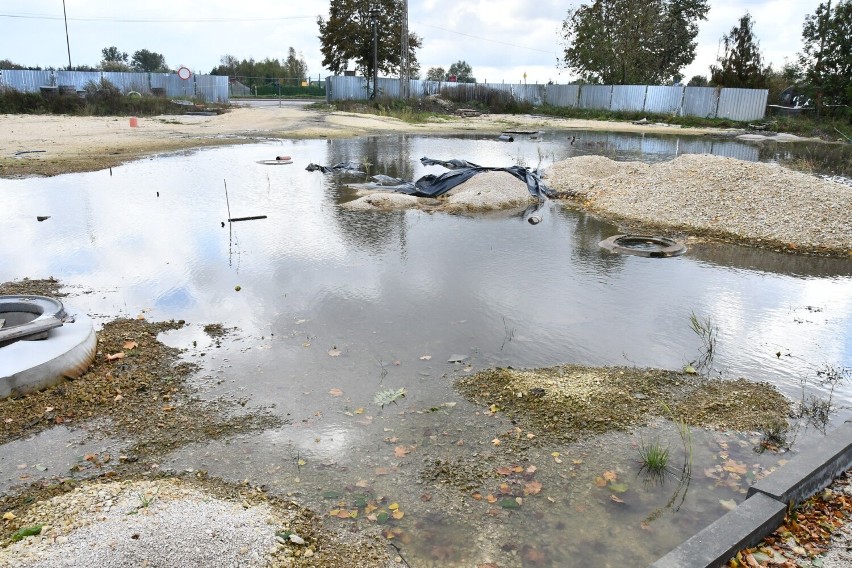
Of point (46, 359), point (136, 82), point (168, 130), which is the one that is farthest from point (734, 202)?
point (136, 82)

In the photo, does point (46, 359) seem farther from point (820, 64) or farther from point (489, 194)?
point (820, 64)

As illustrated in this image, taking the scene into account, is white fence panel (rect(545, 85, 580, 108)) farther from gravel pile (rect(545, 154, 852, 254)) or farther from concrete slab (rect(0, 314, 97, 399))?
concrete slab (rect(0, 314, 97, 399))

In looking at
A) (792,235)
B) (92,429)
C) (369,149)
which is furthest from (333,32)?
(92,429)

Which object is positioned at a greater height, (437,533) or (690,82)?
(690,82)

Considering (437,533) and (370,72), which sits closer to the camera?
(437,533)

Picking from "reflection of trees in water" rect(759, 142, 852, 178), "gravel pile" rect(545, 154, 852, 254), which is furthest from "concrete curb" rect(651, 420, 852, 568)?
"reflection of trees in water" rect(759, 142, 852, 178)

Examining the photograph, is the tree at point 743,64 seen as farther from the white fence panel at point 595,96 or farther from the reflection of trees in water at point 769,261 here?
the reflection of trees in water at point 769,261

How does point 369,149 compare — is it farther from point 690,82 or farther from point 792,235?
point 690,82

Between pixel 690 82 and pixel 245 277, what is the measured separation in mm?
53606

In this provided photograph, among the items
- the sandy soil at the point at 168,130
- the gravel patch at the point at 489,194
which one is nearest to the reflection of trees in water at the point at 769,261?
the gravel patch at the point at 489,194

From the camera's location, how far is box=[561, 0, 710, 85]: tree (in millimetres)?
46938

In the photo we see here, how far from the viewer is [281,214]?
460 inches

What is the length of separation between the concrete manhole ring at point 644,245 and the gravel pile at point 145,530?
7.43 metres

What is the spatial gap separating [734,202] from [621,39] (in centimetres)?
4007
